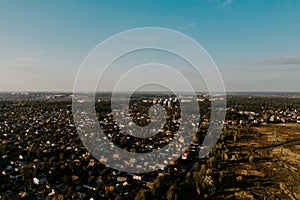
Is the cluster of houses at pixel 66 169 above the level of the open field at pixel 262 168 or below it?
above

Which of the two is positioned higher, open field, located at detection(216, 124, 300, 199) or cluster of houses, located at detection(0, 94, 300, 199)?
cluster of houses, located at detection(0, 94, 300, 199)

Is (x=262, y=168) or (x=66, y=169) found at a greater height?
(x=66, y=169)

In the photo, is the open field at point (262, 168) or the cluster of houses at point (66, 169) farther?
the open field at point (262, 168)

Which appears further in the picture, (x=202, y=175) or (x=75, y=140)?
(x=75, y=140)

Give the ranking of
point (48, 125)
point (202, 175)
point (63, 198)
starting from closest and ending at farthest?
point (63, 198), point (202, 175), point (48, 125)

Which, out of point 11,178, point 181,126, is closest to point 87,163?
point 11,178

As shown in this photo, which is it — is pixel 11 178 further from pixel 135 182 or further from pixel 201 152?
pixel 201 152

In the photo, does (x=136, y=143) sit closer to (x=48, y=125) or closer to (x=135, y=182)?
(x=135, y=182)

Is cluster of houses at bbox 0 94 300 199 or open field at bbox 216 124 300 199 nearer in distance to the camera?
cluster of houses at bbox 0 94 300 199

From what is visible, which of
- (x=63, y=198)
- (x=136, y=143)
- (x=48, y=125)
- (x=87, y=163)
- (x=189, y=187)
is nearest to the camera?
(x=63, y=198)

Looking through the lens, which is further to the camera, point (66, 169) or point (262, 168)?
point (262, 168)
